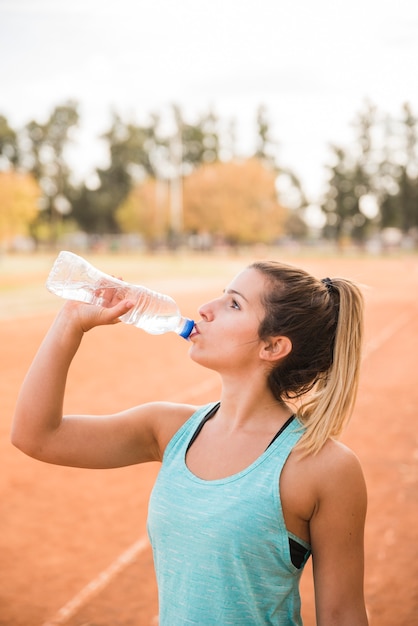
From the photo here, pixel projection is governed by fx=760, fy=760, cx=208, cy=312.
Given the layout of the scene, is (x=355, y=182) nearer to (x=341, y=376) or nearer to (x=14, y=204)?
(x=14, y=204)

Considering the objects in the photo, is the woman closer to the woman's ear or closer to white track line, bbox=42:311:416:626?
the woman's ear

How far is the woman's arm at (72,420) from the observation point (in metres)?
2.39

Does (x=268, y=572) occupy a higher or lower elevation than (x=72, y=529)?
higher

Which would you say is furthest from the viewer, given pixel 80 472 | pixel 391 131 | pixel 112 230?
pixel 112 230

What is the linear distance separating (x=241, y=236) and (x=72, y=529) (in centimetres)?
6274

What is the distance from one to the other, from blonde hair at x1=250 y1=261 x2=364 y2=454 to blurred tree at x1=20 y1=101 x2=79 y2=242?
8198 cm

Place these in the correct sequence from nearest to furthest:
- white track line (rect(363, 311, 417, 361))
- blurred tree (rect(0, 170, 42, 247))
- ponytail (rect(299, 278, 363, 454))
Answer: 1. ponytail (rect(299, 278, 363, 454))
2. white track line (rect(363, 311, 417, 361))
3. blurred tree (rect(0, 170, 42, 247))

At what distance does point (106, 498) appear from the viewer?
6402 mm

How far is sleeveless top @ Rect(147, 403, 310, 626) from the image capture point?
2031 mm

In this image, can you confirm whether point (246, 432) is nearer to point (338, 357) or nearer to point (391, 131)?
point (338, 357)

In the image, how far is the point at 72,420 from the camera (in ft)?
8.05

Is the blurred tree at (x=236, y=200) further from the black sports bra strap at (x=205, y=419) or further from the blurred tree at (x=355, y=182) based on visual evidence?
the black sports bra strap at (x=205, y=419)

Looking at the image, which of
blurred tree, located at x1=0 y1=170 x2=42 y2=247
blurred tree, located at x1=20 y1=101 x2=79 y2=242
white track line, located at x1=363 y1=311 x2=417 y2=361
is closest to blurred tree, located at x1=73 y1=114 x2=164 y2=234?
blurred tree, located at x1=20 y1=101 x2=79 y2=242

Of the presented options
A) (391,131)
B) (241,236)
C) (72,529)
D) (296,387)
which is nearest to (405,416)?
(72,529)
